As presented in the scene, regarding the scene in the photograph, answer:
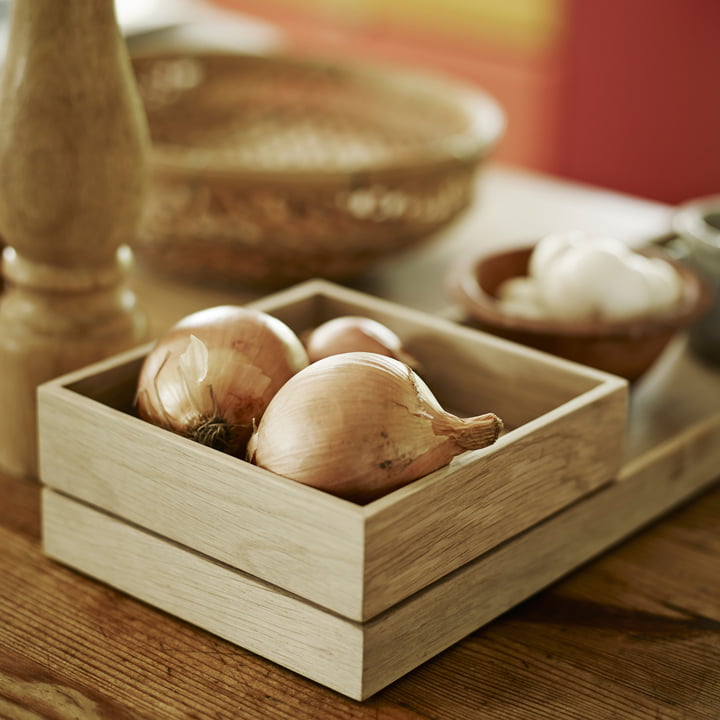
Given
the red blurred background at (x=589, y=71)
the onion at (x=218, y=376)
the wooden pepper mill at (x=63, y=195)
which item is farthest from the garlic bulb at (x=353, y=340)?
the red blurred background at (x=589, y=71)

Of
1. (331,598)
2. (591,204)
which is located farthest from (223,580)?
(591,204)

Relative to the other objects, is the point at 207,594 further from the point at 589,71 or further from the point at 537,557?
the point at 589,71

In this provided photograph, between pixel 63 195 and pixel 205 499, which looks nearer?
pixel 205 499

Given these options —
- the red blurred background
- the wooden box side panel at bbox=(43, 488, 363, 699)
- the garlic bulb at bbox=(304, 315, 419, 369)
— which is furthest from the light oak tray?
the red blurred background

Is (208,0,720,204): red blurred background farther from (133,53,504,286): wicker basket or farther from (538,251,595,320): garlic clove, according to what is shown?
(538,251,595,320): garlic clove

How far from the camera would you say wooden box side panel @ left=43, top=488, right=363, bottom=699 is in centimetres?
58

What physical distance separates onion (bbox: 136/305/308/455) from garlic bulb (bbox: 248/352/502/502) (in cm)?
4

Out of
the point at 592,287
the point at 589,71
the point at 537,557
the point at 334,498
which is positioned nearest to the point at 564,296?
the point at 592,287

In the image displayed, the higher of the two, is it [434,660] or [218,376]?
[218,376]

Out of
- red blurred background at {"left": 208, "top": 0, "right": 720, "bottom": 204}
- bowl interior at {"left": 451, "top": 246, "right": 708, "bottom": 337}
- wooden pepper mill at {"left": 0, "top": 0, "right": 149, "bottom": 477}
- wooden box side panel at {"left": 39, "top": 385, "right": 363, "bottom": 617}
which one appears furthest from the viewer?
red blurred background at {"left": 208, "top": 0, "right": 720, "bottom": 204}

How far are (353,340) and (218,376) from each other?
10cm

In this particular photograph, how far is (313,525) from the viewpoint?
0.56 meters

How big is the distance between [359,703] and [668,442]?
0.99 feet

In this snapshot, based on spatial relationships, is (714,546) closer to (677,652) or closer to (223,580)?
(677,652)
